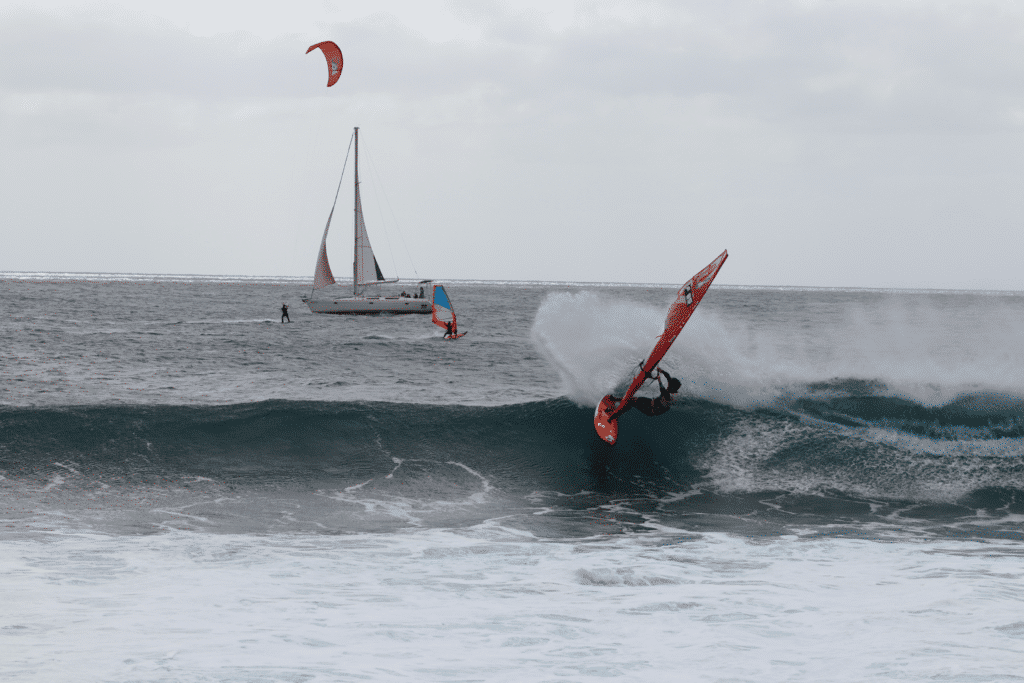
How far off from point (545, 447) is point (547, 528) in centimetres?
459

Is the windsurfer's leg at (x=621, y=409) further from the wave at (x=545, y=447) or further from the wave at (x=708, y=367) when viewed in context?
the wave at (x=708, y=367)

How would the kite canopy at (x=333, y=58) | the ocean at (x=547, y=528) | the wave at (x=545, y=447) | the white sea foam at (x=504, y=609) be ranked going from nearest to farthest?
the white sea foam at (x=504, y=609) < the ocean at (x=547, y=528) < the wave at (x=545, y=447) < the kite canopy at (x=333, y=58)

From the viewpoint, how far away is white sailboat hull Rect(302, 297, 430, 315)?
5634 centimetres

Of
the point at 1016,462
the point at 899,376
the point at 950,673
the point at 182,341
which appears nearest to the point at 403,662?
the point at 950,673

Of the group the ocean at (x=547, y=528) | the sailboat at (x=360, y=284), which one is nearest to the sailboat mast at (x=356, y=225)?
the sailboat at (x=360, y=284)

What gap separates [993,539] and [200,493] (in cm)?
1017

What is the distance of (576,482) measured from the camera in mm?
12352

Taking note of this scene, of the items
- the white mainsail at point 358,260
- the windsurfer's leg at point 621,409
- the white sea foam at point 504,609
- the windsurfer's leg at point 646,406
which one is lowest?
the white sea foam at point 504,609

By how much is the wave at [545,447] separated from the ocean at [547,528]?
7 cm

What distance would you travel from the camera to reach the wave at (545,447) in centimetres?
1209

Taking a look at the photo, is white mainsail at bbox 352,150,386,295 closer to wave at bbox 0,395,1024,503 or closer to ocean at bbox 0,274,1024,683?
ocean at bbox 0,274,1024,683

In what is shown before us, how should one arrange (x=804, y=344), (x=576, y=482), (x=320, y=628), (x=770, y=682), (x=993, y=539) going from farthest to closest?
(x=804, y=344)
(x=576, y=482)
(x=993, y=539)
(x=320, y=628)
(x=770, y=682)

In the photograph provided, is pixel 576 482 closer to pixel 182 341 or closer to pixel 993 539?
pixel 993 539

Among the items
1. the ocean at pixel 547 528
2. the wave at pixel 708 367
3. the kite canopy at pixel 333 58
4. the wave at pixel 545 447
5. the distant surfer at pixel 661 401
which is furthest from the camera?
the kite canopy at pixel 333 58
